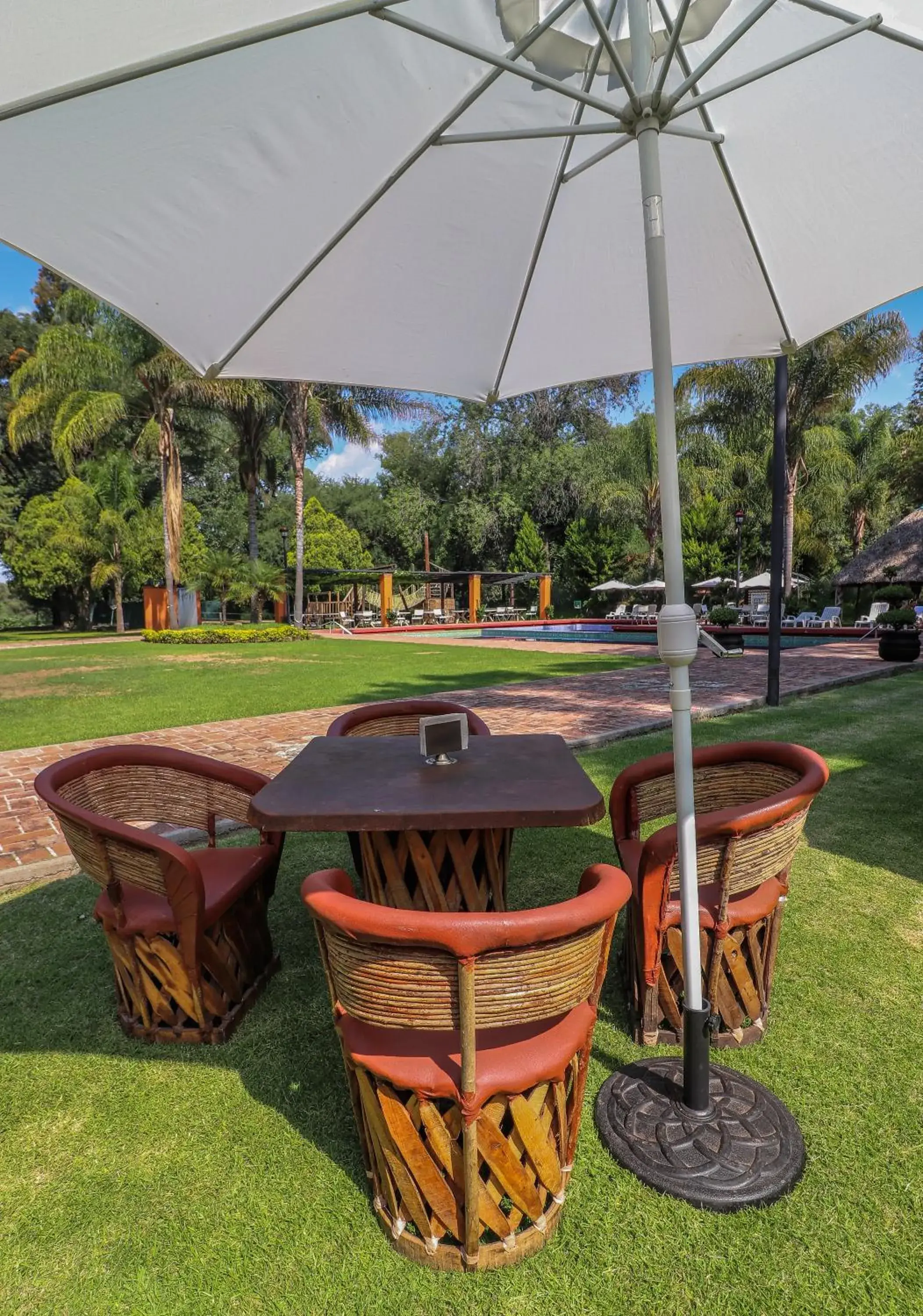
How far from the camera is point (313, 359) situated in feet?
10.8

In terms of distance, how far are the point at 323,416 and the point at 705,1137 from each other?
2713 cm

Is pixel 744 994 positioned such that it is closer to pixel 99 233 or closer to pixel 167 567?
pixel 99 233

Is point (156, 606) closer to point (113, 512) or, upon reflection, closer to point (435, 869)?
point (113, 512)

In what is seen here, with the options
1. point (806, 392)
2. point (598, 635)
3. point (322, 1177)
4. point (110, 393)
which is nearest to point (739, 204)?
point (322, 1177)

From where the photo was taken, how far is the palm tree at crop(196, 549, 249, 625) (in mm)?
27344

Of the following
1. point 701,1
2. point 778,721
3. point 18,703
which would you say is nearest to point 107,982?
point 701,1

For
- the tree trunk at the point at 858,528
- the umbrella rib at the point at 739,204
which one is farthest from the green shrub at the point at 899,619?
the tree trunk at the point at 858,528

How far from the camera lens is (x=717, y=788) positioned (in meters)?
2.96

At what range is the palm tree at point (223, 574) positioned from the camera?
89.7ft

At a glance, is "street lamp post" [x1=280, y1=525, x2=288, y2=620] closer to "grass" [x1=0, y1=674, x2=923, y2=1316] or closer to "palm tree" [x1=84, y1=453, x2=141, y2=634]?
"palm tree" [x1=84, y1=453, x2=141, y2=634]

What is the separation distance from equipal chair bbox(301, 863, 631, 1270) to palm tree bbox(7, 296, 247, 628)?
2453 centimetres

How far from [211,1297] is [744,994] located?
69.8 inches

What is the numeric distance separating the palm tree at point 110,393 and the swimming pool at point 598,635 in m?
11.4

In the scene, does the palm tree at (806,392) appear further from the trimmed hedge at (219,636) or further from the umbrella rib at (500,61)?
the umbrella rib at (500,61)
